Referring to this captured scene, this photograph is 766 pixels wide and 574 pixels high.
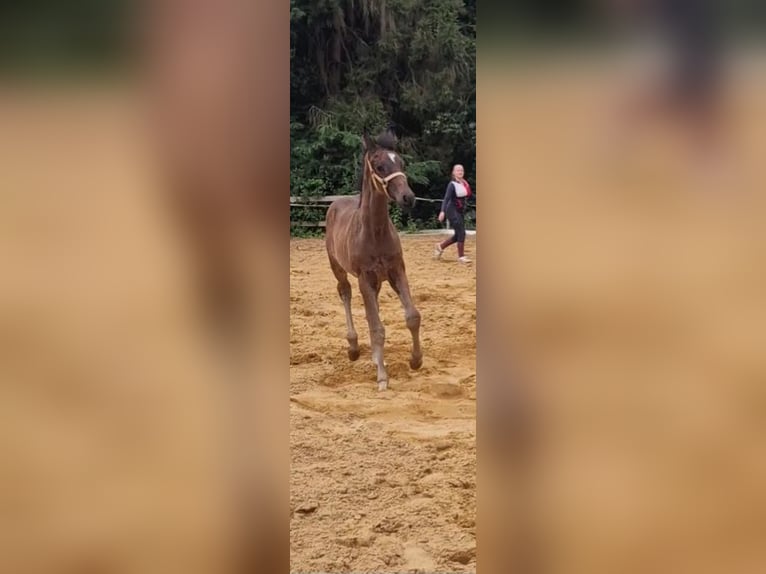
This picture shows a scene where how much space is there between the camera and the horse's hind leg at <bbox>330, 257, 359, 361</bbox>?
2.15 m

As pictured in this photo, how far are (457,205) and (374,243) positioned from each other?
40cm

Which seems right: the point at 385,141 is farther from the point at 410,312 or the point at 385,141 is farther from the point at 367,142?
the point at 410,312

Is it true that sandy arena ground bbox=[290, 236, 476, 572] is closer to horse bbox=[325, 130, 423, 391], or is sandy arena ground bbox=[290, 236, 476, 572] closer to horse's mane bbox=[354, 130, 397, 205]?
horse bbox=[325, 130, 423, 391]

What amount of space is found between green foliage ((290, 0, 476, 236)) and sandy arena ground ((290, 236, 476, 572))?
0.24 m

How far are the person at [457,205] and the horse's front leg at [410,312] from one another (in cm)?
23

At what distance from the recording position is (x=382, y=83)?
1.95m

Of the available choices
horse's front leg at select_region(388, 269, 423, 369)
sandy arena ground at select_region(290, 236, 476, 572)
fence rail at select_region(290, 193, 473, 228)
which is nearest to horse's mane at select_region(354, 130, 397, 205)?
fence rail at select_region(290, 193, 473, 228)

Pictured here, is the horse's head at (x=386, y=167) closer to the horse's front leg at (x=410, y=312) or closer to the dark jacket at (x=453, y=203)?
the dark jacket at (x=453, y=203)

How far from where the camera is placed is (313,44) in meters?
1.88

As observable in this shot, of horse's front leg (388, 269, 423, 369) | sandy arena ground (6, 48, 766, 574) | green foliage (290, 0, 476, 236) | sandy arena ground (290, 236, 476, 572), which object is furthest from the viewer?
horse's front leg (388, 269, 423, 369)
